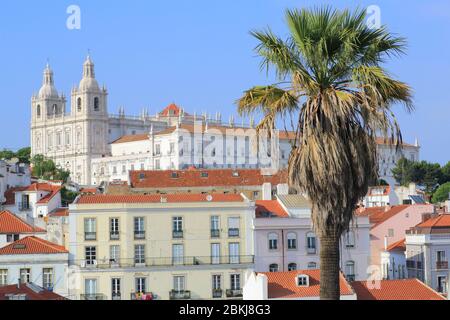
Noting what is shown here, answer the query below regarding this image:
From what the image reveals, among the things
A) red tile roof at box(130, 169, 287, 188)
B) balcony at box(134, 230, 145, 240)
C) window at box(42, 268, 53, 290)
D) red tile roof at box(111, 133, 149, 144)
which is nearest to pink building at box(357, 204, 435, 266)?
balcony at box(134, 230, 145, 240)

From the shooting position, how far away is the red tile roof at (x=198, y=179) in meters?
81.8

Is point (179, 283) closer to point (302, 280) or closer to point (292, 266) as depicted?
point (292, 266)

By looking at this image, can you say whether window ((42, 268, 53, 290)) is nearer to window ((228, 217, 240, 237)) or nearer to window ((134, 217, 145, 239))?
window ((134, 217, 145, 239))

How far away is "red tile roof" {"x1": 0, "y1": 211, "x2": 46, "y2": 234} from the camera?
176ft

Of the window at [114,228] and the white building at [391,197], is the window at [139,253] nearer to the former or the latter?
the window at [114,228]

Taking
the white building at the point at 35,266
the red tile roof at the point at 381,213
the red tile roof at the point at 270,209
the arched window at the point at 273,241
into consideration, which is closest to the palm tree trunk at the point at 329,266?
the white building at the point at 35,266

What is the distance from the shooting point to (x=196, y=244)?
46.5 metres

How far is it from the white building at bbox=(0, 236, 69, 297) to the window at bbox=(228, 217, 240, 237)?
7803 millimetres

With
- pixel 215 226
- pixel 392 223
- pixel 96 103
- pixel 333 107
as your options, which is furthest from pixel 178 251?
pixel 96 103

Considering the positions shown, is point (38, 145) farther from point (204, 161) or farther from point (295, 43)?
point (295, 43)

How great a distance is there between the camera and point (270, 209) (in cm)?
5009

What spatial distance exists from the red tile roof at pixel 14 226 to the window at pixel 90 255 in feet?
29.2
